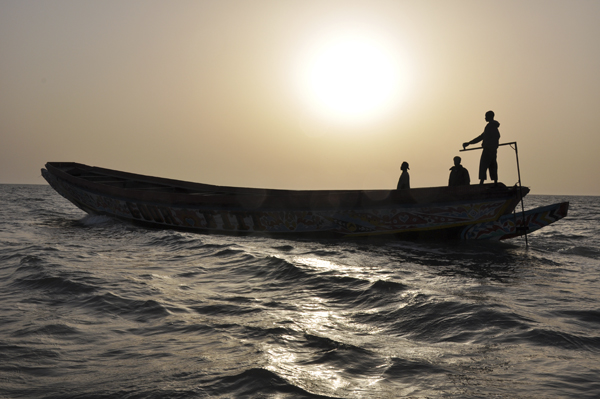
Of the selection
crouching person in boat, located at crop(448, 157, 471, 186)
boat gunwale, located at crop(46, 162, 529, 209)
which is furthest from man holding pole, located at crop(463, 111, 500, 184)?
crouching person in boat, located at crop(448, 157, 471, 186)

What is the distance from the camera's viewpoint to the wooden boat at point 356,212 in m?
10.3

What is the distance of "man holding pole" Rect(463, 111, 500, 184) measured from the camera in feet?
33.6

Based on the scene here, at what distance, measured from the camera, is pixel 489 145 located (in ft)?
33.7

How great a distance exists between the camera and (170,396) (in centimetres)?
298

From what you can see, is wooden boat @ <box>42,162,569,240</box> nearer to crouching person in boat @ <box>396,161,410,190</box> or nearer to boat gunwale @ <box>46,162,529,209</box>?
boat gunwale @ <box>46,162,529,209</box>

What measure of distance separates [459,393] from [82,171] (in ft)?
68.7

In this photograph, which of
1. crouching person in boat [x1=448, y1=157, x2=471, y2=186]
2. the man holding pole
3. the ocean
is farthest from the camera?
crouching person in boat [x1=448, y1=157, x2=471, y2=186]

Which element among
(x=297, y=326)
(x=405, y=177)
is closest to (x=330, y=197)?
(x=405, y=177)

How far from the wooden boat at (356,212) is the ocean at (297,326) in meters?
1.44

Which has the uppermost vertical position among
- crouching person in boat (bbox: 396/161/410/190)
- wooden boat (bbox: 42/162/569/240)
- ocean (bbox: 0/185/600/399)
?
crouching person in boat (bbox: 396/161/410/190)

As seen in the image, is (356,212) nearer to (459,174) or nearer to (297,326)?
(459,174)

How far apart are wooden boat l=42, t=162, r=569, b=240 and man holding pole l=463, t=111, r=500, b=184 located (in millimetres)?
423

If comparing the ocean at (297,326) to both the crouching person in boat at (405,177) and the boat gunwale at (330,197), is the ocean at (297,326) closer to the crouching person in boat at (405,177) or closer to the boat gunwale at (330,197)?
the boat gunwale at (330,197)

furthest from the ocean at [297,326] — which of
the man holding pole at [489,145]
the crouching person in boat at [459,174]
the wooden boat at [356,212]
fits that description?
the crouching person in boat at [459,174]
